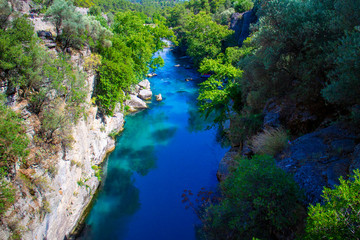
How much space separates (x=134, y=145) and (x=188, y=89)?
40.7 ft

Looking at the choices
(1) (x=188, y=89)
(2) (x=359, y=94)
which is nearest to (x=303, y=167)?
(2) (x=359, y=94)

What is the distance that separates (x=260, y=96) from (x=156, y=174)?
27.8 feet

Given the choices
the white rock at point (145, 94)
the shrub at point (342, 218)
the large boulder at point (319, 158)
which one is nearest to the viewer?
the shrub at point (342, 218)

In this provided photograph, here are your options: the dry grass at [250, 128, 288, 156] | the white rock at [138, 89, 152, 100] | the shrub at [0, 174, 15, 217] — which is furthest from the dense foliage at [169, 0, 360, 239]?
the white rock at [138, 89, 152, 100]

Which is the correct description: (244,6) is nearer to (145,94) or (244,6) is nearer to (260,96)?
(145,94)

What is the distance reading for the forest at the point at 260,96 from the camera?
5434 mm

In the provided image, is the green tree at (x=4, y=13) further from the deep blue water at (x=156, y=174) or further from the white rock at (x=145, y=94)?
the white rock at (x=145, y=94)

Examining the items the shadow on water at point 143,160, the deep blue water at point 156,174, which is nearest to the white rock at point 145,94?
the deep blue water at point 156,174

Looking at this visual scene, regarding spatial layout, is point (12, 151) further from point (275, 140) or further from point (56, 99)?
point (275, 140)

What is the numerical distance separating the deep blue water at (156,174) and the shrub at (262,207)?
19.9ft

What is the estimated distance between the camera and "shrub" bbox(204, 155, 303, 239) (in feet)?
17.6

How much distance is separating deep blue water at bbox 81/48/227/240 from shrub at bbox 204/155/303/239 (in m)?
6.08

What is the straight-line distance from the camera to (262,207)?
18.1ft

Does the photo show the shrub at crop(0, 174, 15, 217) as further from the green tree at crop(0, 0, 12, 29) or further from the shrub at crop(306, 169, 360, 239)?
the shrub at crop(306, 169, 360, 239)
